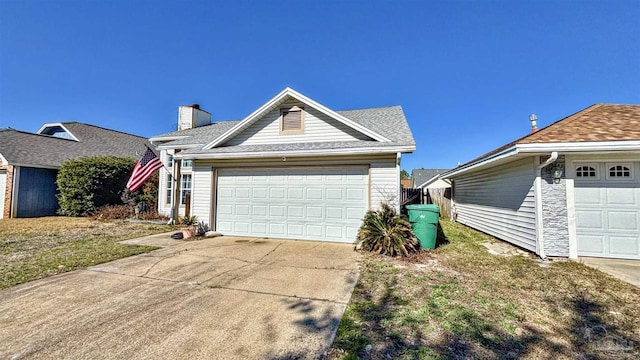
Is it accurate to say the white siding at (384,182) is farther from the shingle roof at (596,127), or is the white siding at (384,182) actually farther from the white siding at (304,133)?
the shingle roof at (596,127)

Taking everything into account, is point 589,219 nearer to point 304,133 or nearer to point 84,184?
point 304,133

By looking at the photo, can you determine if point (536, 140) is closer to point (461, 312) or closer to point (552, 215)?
point (552, 215)

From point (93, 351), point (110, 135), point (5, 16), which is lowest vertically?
point (93, 351)

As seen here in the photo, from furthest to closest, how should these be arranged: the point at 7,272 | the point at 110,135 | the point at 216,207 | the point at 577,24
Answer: the point at 110,135 < the point at 216,207 < the point at 577,24 < the point at 7,272

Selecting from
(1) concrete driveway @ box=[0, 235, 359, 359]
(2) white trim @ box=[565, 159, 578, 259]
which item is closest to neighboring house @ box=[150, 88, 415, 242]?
(1) concrete driveway @ box=[0, 235, 359, 359]

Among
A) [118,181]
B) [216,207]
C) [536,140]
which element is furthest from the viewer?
[118,181]

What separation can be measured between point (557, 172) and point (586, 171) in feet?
2.24

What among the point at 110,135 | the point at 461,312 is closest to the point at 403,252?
the point at 461,312

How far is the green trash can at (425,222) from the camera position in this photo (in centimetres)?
655

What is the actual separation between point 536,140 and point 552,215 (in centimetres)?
180

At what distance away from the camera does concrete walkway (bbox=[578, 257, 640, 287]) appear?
4565mm

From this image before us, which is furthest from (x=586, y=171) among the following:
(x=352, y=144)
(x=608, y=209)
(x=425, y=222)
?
(x=352, y=144)

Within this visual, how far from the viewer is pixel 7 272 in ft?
15.5

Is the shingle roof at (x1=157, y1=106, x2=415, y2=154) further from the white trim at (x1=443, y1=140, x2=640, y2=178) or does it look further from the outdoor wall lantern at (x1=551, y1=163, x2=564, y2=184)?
the outdoor wall lantern at (x1=551, y1=163, x2=564, y2=184)
